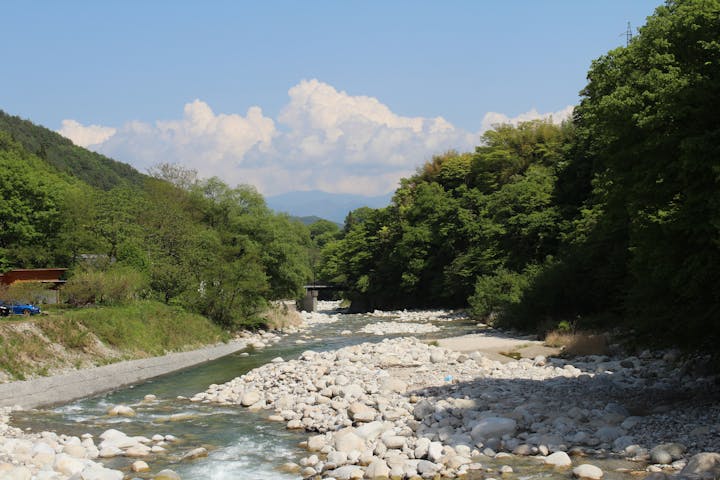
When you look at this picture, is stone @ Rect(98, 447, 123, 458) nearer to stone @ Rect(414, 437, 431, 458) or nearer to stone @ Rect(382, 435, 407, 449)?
stone @ Rect(382, 435, 407, 449)

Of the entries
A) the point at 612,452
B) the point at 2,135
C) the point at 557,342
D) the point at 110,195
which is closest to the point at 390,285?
the point at 110,195

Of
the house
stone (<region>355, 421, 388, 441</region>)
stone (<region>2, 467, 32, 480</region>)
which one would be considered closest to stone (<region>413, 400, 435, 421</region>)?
stone (<region>355, 421, 388, 441</region>)

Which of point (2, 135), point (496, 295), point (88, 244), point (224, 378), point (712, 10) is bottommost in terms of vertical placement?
point (224, 378)

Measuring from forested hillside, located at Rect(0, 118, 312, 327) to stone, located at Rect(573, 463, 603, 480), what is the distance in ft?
101

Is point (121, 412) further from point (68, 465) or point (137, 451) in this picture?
point (68, 465)

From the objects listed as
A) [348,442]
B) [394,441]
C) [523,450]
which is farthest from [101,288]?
[523,450]

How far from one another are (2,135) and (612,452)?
92.9 meters

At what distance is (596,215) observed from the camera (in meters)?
35.6

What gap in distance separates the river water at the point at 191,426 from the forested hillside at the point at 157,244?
A: 41.2 ft

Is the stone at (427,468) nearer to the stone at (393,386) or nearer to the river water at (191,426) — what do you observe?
the river water at (191,426)

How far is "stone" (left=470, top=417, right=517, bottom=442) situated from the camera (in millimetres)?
15164

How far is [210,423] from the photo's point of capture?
19703 millimetres

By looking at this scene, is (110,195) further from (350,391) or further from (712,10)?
(712,10)

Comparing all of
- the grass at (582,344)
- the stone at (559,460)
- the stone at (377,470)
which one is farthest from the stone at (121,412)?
the grass at (582,344)
